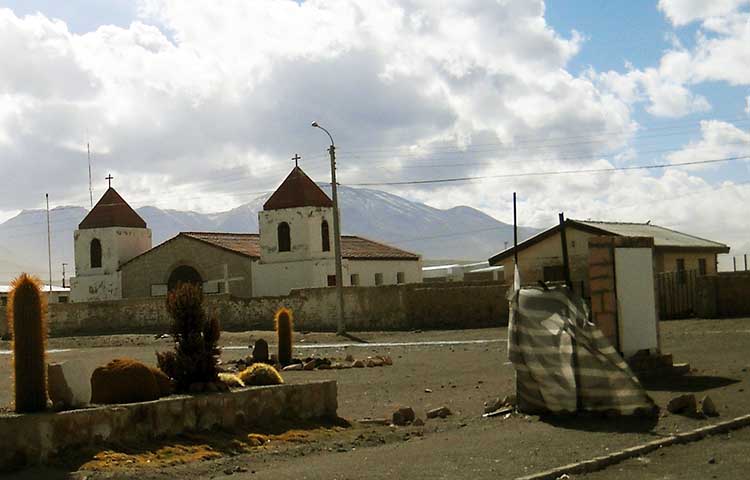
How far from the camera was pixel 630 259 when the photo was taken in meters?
18.0

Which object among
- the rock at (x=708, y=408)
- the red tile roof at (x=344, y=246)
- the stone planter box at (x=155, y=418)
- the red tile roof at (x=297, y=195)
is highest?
the red tile roof at (x=297, y=195)

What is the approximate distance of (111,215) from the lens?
67312 millimetres

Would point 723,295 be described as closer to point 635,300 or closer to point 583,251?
point 583,251

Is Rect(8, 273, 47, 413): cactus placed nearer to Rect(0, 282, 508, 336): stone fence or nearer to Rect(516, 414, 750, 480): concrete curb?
Rect(516, 414, 750, 480): concrete curb

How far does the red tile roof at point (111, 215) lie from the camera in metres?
67.2

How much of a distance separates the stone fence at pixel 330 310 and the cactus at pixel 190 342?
24.1m

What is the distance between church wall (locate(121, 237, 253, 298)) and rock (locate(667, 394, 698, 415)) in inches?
1805

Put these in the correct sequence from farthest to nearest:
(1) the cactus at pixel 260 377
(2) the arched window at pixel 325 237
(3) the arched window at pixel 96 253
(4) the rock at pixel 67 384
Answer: (3) the arched window at pixel 96 253
(2) the arched window at pixel 325 237
(1) the cactus at pixel 260 377
(4) the rock at pixel 67 384

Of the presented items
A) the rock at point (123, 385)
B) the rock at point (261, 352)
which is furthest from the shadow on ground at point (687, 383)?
the rock at point (261, 352)

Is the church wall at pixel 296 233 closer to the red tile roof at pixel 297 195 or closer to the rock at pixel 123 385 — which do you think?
the red tile roof at pixel 297 195

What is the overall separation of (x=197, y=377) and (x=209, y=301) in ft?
116

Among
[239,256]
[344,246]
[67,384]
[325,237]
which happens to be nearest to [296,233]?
[325,237]

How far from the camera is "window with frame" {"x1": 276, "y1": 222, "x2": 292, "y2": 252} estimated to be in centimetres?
5969

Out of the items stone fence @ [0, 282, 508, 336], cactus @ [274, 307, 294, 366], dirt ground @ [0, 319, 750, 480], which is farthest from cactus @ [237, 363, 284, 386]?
stone fence @ [0, 282, 508, 336]
